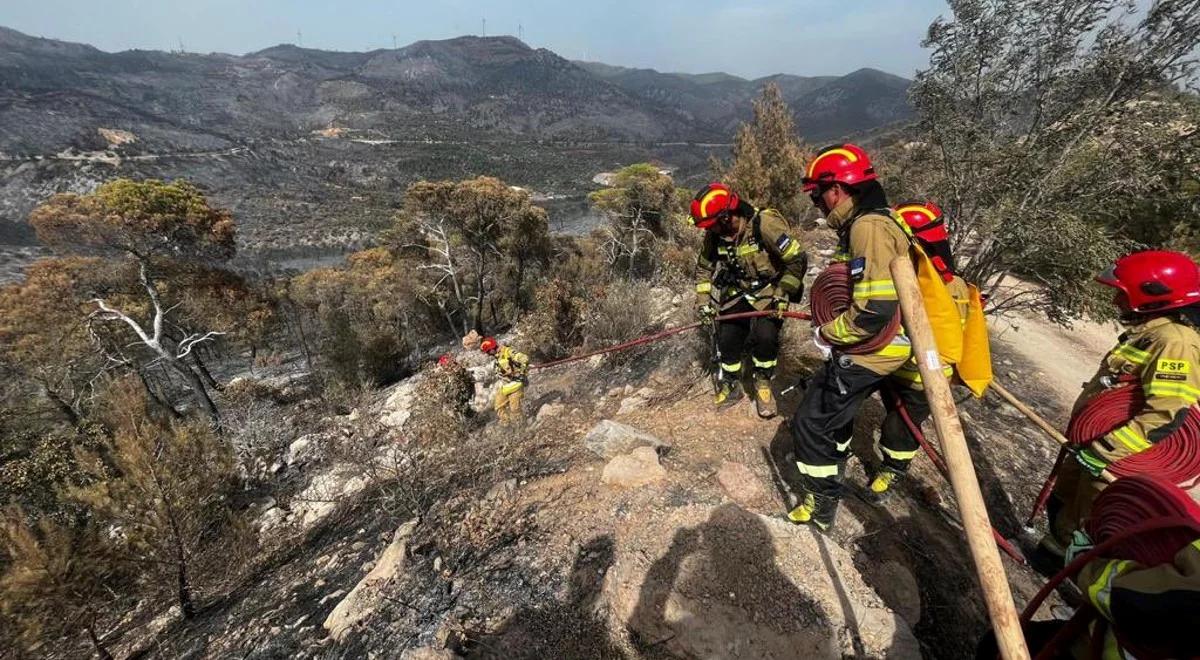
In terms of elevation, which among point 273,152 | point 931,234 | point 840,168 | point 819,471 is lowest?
point 819,471

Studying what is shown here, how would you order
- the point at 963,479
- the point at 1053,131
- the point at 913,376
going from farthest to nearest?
the point at 1053,131 < the point at 913,376 < the point at 963,479

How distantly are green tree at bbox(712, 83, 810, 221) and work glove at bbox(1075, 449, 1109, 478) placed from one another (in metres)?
14.3

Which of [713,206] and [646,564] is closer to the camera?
[646,564]

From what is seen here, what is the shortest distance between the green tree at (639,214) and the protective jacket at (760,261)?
63.4ft

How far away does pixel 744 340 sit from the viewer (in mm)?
4523

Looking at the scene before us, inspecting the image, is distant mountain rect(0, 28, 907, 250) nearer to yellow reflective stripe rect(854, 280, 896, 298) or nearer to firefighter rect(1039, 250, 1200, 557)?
firefighter rect(1039, 250, 1200, 557)

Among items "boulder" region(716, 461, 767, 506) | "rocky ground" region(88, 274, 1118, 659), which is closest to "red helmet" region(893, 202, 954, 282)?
"rocky ground" region(88, 274, 1118, 659)

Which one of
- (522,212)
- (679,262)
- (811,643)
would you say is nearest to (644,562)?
(811,643)

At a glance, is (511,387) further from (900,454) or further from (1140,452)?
(1140,452)

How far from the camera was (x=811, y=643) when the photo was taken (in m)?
2.39

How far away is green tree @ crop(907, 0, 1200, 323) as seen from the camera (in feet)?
18.8

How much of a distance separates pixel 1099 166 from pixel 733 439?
6276 millimetres

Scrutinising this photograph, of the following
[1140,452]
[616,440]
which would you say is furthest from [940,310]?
[616,440]

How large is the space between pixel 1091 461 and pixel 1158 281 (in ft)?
3.13
